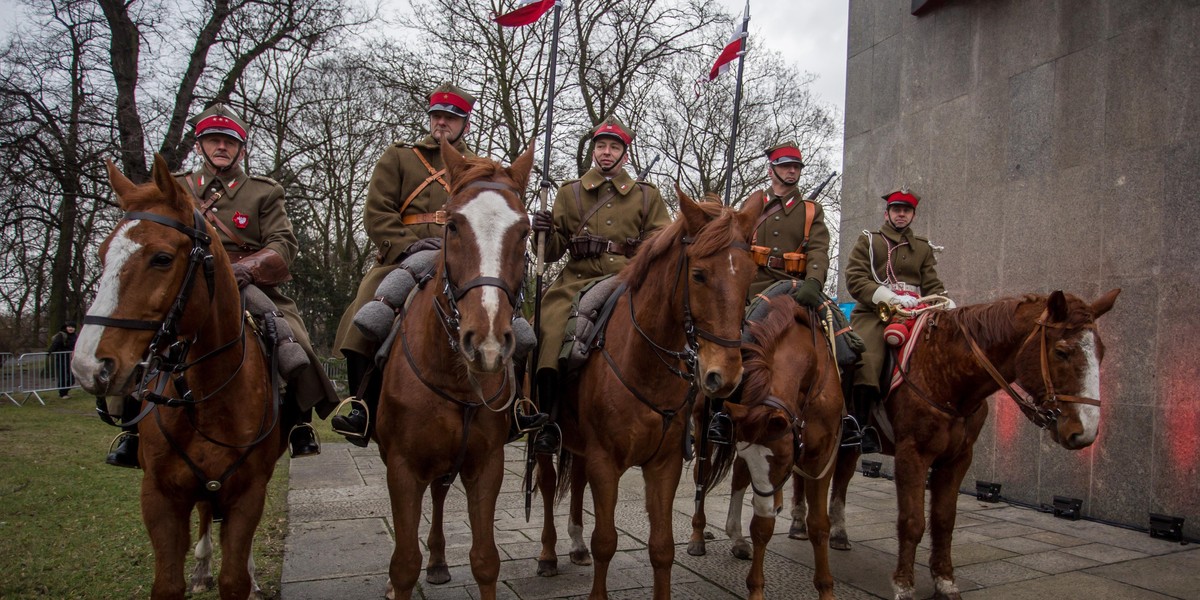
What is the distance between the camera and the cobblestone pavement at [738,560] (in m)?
5.22

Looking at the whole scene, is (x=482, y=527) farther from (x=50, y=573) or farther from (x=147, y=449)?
(x=50, y=573)

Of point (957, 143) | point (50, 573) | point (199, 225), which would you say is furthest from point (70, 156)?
point (957, 143)

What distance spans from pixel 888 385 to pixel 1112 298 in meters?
1.56

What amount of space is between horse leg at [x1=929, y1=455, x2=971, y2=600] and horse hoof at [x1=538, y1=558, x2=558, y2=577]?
2.57m

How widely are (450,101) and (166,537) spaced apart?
2.89 m

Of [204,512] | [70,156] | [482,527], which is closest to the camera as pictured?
[482,527]

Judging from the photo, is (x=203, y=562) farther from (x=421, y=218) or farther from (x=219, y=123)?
(x=219, y=123)

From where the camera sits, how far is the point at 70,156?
48.4 feet

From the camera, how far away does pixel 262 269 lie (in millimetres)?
4137

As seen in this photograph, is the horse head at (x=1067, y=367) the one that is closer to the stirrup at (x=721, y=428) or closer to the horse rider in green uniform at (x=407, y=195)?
the stirrup at (x=721, y=428)

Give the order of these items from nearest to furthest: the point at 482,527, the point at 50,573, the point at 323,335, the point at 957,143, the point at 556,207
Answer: the point at 482,527 → the point at 50,573 → the point at 556,207 → the point at 957,143 → the point at 323,335

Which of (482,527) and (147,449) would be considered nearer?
(147,449)

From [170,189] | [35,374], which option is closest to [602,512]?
[170,189]

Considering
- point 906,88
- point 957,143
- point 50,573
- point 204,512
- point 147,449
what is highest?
point 906,88
